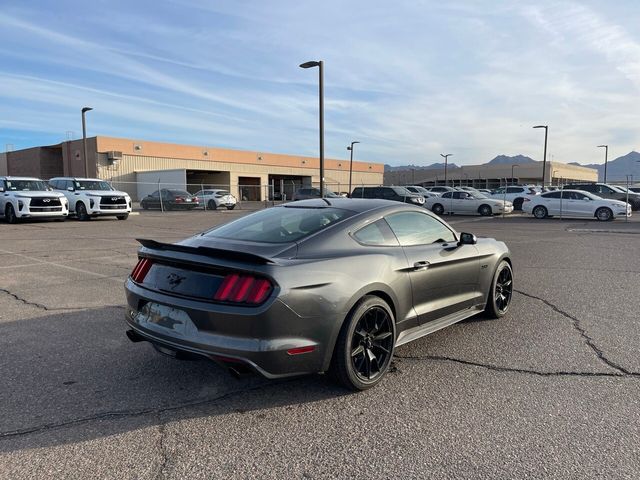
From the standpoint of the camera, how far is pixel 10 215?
18.7m

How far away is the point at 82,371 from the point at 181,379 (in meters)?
0.84

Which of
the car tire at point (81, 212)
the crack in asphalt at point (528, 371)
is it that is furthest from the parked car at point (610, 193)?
the crack in asphalt at point (528, 371)

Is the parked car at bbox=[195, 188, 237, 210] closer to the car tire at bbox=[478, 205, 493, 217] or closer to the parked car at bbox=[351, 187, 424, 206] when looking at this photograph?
the parked car at bbox=[351, 187, 424, 206]

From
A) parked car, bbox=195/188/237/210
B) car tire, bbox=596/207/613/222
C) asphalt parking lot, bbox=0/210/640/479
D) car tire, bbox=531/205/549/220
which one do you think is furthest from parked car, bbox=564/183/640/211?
asphalt parking lot, bbox=0/210/640/479

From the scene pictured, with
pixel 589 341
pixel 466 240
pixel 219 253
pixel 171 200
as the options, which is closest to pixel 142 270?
pixel 219 253

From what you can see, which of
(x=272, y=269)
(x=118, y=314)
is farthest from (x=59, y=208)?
(x=272, y=269)

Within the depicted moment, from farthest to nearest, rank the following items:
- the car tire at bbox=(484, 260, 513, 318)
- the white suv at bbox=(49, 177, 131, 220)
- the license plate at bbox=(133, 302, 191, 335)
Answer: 1. the white suv at bbox=(49, 177, 131, 220)
2. the car tire at bbox=(484, 260, 513, 318)
3. the license plate at bbox=(133, 302, 191, 335)

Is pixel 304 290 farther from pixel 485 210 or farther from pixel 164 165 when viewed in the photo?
pixel 164 165

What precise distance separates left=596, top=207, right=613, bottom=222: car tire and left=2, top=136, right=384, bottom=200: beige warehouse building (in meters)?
22.3

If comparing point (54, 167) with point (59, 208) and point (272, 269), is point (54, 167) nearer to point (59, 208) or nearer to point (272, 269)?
point (59, 208)

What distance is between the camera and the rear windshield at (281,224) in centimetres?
402

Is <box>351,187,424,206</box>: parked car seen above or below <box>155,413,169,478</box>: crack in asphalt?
above

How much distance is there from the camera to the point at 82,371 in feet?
13.3

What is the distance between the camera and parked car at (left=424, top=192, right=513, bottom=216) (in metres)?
26.4
